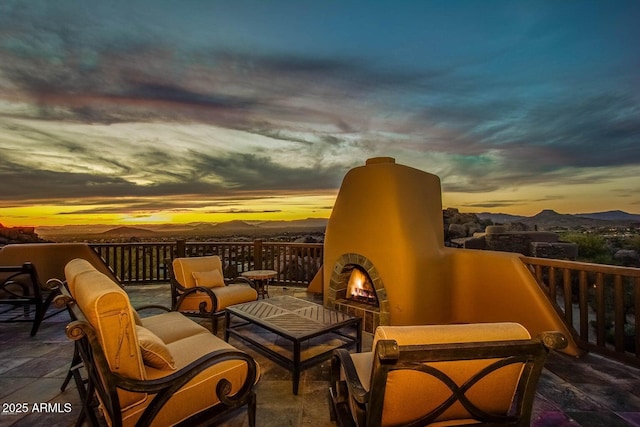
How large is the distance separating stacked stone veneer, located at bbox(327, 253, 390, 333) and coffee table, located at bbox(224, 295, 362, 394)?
1.05ft

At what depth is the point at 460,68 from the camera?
219 inches

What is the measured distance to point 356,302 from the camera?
4.25 metres

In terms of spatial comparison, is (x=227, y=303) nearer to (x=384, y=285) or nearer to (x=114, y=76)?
(x=384, y=285)

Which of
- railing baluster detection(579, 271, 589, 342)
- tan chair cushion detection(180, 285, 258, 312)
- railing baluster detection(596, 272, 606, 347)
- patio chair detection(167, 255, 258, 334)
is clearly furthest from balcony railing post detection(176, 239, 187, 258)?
railing baluster detection(596, 272, 606, 347)

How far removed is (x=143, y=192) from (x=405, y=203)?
7213 mm

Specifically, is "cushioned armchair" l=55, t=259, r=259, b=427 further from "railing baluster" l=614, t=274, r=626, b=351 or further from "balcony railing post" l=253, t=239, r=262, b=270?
"balcony railing post" l=253, t=239, r=262, b=270

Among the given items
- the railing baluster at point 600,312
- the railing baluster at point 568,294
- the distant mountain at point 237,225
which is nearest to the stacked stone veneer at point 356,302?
the railing baluster at point 568,294

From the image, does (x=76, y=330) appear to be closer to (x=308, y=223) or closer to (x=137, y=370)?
(x=137, y=370)

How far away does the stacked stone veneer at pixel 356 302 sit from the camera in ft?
12.3

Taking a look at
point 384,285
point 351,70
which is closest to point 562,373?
point 384,285

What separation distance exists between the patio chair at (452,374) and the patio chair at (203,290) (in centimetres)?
274

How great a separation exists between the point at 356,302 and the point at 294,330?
1.80 m

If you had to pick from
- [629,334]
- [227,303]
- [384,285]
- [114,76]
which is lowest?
[629,334]

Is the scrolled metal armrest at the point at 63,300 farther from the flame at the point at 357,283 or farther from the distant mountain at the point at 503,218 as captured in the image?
the distant mountain at the point at 503,218
